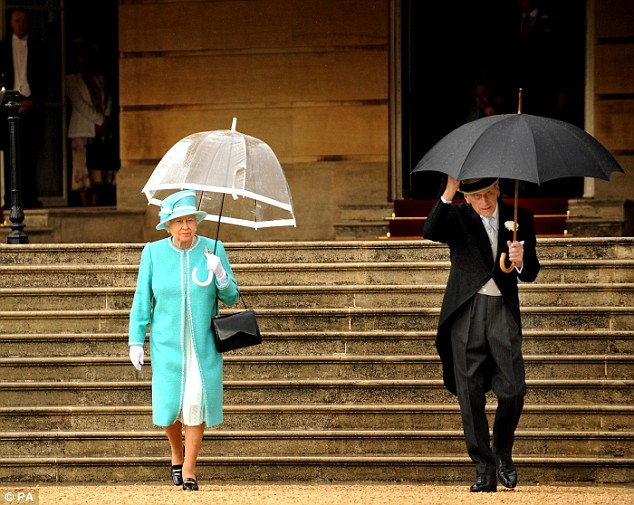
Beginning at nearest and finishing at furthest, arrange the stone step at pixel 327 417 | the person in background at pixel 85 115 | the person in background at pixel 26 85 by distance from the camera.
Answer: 1. the stone step at pixel 327 417
2. the person in background at pixel 26 85
3. the person in background at pixel 85 115

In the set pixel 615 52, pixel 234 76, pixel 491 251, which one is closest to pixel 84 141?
pixel 234 76

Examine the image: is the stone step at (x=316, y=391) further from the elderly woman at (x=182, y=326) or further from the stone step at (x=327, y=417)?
the elderly woman at (x=182, y=326)

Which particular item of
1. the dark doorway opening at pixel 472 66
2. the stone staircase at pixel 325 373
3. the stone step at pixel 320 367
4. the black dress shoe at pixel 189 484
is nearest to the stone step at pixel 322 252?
the stone staircase at pixel 325 373

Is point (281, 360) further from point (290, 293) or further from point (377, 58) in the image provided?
point (377, 58)

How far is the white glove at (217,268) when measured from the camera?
879 cm

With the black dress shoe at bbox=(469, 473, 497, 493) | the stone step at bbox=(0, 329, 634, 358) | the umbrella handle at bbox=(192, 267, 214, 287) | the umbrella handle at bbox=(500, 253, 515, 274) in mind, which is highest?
the umbrella handle at bbox=(500, 253, 515, 274)

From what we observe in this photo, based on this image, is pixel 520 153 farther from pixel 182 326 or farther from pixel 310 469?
pixel 310 469

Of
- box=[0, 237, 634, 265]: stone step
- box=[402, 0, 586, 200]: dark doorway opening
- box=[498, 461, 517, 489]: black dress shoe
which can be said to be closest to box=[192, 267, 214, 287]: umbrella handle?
box=[498, 461, 517, 489]: black dress shoe

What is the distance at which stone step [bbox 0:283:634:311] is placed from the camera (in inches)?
427

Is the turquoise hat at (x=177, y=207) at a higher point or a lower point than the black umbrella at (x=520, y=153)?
lower

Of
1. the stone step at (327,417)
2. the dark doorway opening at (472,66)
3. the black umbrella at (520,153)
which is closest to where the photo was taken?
the black umbrella at (520,153)

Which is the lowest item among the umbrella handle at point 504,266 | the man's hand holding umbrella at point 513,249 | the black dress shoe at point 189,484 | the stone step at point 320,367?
the black dress shoe at point 189,484

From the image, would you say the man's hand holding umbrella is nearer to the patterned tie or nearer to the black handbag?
the patterned tie

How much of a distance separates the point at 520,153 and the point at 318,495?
2414mm
